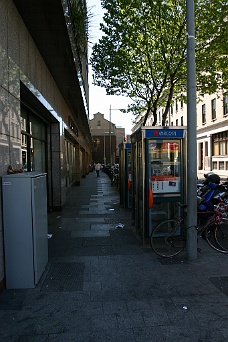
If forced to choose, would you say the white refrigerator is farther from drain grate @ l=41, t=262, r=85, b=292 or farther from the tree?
the tree

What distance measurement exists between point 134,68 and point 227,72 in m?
3.98

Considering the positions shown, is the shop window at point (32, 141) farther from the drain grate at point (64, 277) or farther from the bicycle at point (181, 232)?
the bicycle at point (181, 232)

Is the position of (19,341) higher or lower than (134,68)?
lower

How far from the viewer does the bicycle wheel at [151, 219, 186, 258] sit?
18.6 ft

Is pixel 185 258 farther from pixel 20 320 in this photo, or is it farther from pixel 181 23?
pixel 181 23

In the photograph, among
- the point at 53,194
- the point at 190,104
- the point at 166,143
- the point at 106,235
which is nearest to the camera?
the point at 190,104

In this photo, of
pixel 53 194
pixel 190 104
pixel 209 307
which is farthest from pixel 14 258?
pixel 53 194

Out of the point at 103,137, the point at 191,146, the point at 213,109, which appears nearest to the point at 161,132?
the point at 191,146

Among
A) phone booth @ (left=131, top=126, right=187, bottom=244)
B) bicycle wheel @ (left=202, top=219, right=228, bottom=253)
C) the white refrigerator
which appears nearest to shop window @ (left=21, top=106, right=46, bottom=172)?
phone booth @ (left=131, top=126, right=187, bottom=244)

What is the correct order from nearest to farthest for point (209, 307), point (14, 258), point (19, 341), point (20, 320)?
point (19, 341) → point (20, 320) → point (209, 307) → point (14, 258)

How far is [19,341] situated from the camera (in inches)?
118

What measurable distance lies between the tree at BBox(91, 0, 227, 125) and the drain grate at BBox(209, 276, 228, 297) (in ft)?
32.5

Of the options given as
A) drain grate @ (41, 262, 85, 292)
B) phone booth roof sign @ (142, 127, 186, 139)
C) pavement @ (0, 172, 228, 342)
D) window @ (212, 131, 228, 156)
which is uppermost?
window @ (212, 131, 228, 156)

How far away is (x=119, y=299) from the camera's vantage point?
3.89 m
